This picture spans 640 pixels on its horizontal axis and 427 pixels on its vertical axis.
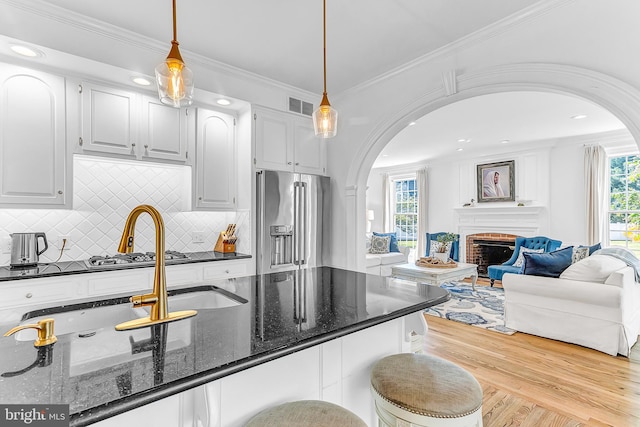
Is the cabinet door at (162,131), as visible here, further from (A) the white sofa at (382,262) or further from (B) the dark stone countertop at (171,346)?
(A) the white sofa at (382,262)

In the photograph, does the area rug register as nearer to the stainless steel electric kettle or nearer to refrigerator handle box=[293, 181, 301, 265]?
refrigerator handle box=[293, 181, 301, 265]

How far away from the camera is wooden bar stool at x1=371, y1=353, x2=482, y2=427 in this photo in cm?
108

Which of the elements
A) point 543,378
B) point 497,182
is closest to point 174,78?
point 543,378

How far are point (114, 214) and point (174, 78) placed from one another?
83.3 inches

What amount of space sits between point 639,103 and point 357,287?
2010 mm

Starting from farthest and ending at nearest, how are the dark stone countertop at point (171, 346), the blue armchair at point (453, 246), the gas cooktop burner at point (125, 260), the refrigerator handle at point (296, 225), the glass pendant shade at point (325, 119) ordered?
the blue armchair at point (453, 246), the refrigerator handle at point (296, 225), the gas cooktop burner at point (125, 260), the glass pendant shade at point (325, 119), the dark stone countertop at point (171, 346)

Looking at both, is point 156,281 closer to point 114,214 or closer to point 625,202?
point 114,214

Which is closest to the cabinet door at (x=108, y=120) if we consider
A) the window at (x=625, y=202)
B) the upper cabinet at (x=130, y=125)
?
the upper cabinet at (x=130, y=125)

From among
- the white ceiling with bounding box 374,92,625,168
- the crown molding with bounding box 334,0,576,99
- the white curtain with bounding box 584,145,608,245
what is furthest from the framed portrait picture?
the crown molding with bounding box 334,0,576,99

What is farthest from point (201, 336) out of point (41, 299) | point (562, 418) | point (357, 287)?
point (562, 418)

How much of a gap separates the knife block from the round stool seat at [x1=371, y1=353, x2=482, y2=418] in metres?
2.44

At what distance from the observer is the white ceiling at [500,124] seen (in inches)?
160

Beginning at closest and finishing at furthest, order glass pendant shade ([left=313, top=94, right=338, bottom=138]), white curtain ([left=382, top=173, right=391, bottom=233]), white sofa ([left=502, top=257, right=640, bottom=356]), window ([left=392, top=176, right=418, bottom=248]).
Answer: glass pendant shade ([left=313, top=94, right=338, bottom=138]) < white sofa ([left=502, top=257, right=640, bottom=356]) < window ([left=392, top=176, right=418, bottom=248]) < white curtain ([left=382, top=173, right=391, bottom=233])

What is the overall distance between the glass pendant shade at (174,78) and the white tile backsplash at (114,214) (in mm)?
1815
